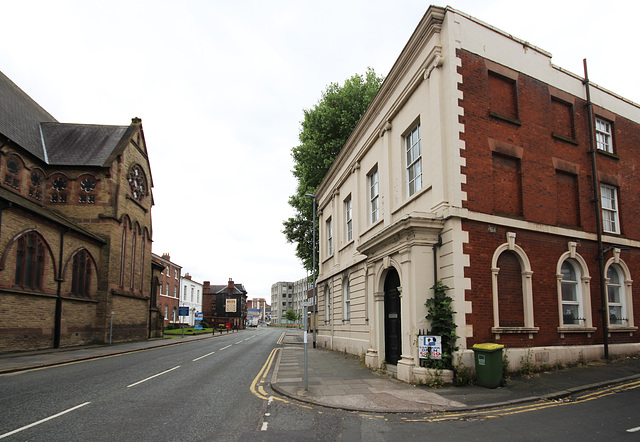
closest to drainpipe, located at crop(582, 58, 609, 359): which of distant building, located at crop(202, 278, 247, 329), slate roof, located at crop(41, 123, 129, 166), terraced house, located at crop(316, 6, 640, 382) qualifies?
terraced house, located at crop(316, 6, 640, 382)

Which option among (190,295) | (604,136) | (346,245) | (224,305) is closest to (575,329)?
(604,136)

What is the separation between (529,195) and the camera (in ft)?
41.5

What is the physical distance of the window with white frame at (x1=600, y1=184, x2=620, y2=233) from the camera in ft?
48.8

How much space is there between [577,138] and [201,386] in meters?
14.5

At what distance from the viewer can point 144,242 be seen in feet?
121

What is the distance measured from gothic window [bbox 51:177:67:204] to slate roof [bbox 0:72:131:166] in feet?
4.16

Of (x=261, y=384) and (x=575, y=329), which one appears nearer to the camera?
(x=261, y=384)

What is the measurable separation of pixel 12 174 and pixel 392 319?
25.8m

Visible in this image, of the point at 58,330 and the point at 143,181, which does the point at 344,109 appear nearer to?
the point at 143,181

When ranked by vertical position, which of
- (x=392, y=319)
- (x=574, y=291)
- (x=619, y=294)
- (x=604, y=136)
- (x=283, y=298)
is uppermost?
(x=604, y=136)

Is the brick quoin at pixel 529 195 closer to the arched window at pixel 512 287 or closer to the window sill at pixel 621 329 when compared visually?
the arched window at pixel 512 287

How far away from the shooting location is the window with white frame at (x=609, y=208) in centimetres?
1488

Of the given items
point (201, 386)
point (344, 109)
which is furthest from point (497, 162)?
point (344, 109)

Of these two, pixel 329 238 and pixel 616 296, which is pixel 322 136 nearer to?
pixel 329 238
